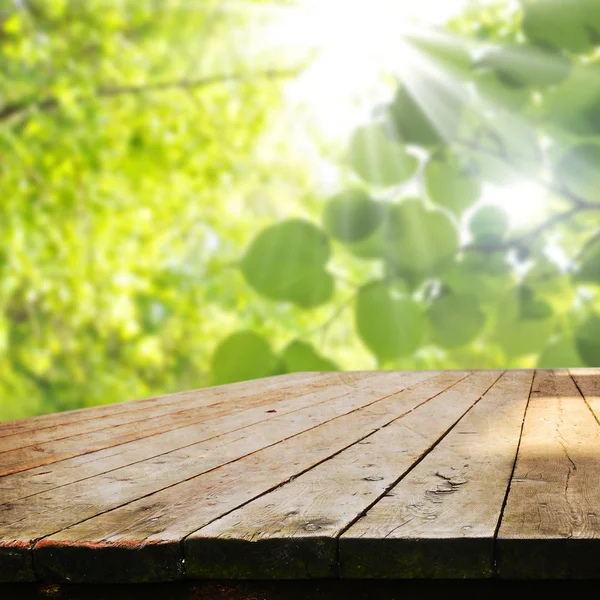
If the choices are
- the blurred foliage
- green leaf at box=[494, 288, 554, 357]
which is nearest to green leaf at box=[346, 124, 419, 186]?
the blurred foliage

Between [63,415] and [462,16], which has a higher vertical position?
[462,16]

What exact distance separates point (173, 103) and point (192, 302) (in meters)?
1.27

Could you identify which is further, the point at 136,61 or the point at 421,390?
the point at 136,61

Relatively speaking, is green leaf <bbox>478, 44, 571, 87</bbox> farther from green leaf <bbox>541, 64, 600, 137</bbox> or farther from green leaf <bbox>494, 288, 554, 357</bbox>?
green leaf <bbox>494, 288, 554, 357</bbox>

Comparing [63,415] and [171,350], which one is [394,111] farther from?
[171,350]

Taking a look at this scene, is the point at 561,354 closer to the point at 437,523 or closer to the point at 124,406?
the point at 437,523

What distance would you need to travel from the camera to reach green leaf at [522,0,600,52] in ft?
2.71

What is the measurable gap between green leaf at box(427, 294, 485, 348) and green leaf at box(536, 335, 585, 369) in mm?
117

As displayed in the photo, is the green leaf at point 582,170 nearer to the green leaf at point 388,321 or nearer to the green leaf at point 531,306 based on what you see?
the green leaf at point 531,306

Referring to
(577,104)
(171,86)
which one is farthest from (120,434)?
(171,86)

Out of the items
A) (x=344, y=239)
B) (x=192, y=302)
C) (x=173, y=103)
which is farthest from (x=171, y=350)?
(x=344, y=239)

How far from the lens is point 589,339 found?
0.90m

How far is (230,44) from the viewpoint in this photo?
422 centimetres

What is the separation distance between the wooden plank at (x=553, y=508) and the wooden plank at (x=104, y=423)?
0.53 meters
